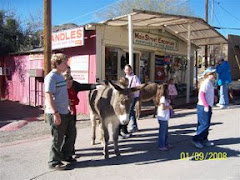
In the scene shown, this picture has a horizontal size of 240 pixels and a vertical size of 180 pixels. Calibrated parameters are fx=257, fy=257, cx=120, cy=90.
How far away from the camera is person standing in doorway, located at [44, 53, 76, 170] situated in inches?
173

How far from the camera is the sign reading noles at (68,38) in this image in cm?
998

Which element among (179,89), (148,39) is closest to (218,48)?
(179,89)

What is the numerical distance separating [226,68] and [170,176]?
7840mm

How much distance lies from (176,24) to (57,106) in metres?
9.15

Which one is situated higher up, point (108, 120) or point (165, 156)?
point (108, 120)

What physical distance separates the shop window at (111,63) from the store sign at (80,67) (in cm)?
97

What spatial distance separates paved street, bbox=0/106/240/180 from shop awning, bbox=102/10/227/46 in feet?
14.6

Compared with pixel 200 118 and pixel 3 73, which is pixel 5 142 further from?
pixel 3 73

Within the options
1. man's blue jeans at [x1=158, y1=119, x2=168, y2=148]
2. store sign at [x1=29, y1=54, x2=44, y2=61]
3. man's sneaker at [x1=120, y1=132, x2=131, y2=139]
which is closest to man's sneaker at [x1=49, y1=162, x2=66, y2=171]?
man's blue jeans at [x1=158, y1=119, x2=168, y2=148]

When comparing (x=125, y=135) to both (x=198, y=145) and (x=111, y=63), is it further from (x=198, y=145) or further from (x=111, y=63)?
(x=111, y=63)

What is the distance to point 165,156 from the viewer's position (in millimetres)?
5359

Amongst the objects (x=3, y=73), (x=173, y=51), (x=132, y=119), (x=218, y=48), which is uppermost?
(x=218, y=48)

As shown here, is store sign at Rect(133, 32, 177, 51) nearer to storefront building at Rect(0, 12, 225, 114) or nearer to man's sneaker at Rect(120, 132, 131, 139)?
storefront building at Rect(0, 12, 225, 114)

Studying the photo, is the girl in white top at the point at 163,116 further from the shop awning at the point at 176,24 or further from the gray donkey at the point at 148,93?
the shop awning at the point at 176,24
